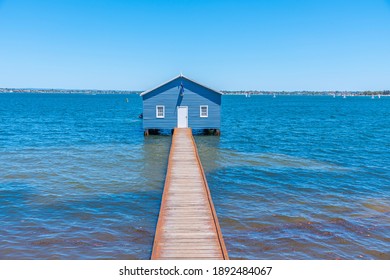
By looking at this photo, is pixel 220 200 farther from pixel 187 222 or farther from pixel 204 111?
pixel 204 111

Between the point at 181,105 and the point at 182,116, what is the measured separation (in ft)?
3.43

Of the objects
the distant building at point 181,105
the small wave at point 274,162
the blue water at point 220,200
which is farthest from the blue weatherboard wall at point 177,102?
the small wave at point 274,162

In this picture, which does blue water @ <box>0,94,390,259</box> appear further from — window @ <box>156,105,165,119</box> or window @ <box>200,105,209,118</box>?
window @ <box>200,105,209,118</box>

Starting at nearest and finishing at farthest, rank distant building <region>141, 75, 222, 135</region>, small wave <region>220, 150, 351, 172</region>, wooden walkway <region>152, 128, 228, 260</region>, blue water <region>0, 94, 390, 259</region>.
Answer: wooden walkway <region>152, 128, 228, 260</region> < blue water <region>0, 94, 390, 259</region> < small wave <region>220, 150, 351, 172</region> < distant building <region>141, 75, 222, 135</region>

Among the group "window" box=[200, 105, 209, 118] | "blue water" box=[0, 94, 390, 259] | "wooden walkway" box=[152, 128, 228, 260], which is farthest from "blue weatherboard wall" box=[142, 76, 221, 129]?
"wooden walkway" box=[152, 128, 228, 260]

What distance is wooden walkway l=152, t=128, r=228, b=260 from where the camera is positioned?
8870mm

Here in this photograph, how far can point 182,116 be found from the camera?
3059cm

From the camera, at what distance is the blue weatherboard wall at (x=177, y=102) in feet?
98.6

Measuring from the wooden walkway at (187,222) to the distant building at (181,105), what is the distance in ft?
45.8

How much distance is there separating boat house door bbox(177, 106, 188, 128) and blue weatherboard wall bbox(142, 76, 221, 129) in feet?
0.93

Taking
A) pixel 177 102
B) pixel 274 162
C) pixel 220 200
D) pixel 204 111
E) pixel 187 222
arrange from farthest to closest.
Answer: pixel 204 111, pixel 177 102, pixel 274 162, pixel 220 200, pixel 187 222

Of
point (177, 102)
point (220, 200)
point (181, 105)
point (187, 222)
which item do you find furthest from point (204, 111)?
point (187, 222)

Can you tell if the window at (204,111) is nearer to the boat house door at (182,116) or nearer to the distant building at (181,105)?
the distant building at (181,105)

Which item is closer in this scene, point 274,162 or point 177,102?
point 274,162
